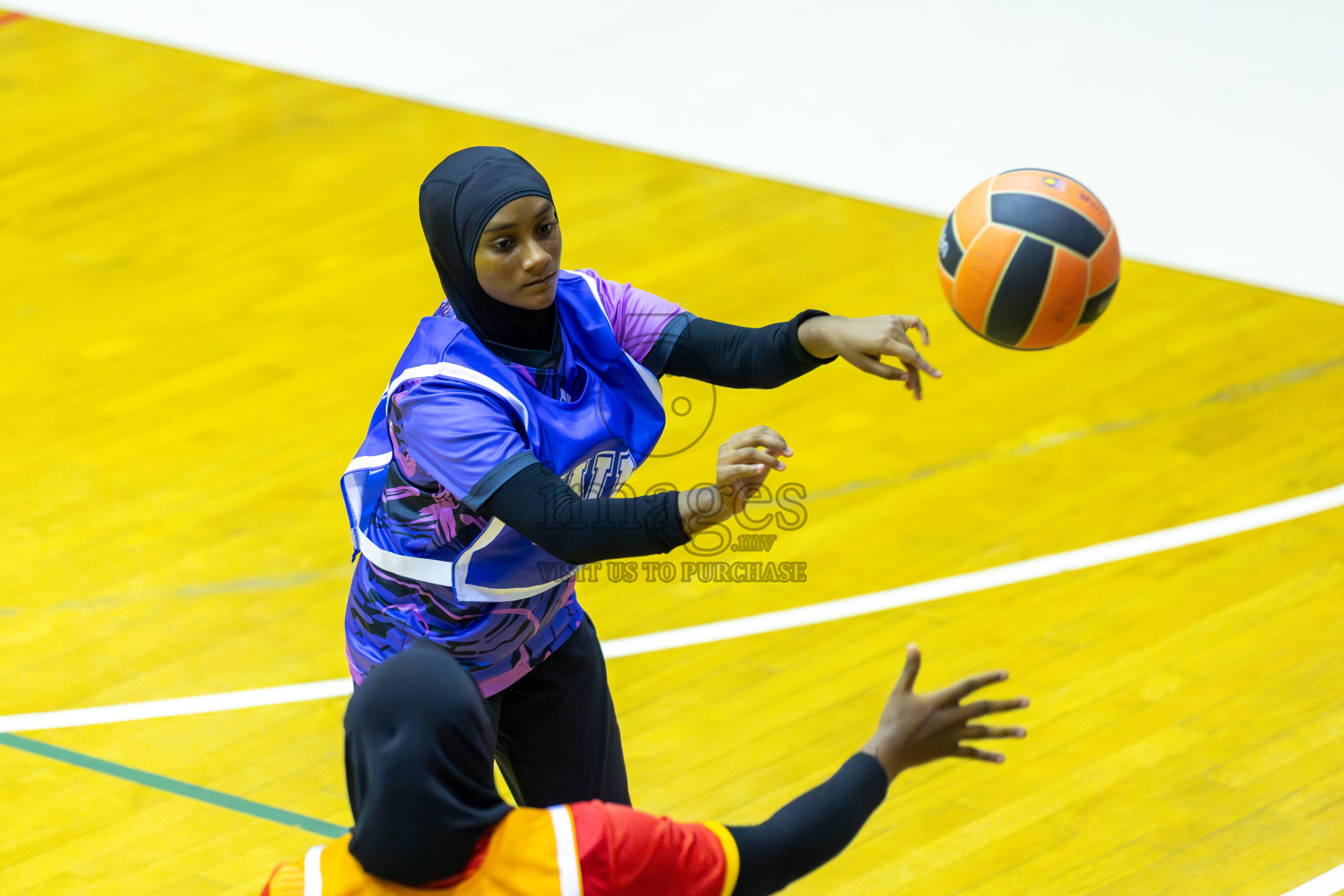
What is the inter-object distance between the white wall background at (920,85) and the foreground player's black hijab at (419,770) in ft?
18.6

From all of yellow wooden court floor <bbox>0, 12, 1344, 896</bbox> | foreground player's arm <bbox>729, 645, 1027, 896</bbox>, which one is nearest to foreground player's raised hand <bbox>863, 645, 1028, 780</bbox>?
foreground player's arm <bbox>729, 645, 1027, 896</bbox>

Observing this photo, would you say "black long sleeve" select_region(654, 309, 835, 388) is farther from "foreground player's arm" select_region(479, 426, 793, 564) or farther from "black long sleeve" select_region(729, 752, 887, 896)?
"black long sleeve" select_region(729, 752, 887, 896)

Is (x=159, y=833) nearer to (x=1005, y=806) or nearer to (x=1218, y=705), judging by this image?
(x=1005, y=806)

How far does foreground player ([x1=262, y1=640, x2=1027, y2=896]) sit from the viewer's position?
2.36m

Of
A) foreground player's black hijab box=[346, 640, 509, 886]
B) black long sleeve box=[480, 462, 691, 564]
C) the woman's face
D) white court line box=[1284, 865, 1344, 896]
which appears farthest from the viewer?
white court line box=[1284, 865, 1344, 896]

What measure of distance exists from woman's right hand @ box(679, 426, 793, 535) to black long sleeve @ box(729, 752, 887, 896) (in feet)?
1.62

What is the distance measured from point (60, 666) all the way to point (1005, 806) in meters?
2.95

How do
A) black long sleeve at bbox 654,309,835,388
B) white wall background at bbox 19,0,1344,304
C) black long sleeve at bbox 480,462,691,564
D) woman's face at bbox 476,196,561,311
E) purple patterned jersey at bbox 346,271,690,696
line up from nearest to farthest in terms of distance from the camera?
black long sleeve at bbox 480,462,691,564
purple patterned jersey at bbox 346,271,690,696
woman's face at bbox 476,196,561,311
black long sleeve at bbox 654,309,835,388
white wall background at bbox 19,0,1344,304

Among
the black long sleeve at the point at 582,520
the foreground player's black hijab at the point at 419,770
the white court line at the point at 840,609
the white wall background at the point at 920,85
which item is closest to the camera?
the foreground player's black hijab at the point at 419,770

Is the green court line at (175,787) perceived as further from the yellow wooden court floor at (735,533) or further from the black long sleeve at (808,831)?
the black long sleeve at (808,831)

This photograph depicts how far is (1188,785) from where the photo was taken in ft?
14.7

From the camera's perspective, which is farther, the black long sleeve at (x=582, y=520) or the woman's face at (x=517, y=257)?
the woman's face at (x=517, y=257)

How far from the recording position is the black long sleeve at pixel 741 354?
3.35 meters

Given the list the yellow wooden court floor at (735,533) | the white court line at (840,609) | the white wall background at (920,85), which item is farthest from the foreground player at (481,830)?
the white wall background at (920,85)
